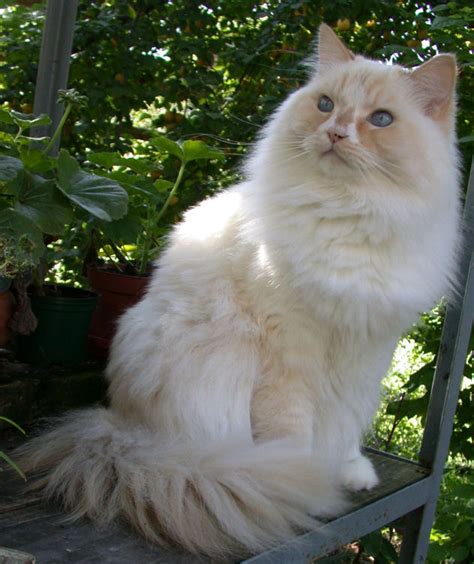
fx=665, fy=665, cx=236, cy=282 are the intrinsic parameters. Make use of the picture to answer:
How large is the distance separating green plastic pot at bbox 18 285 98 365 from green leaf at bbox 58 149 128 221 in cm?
38

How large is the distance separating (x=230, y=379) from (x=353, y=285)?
0.35 meters

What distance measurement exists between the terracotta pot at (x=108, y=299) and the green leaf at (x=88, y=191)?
0.44 metres

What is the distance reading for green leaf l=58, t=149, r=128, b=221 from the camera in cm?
168

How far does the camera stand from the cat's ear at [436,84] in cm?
156

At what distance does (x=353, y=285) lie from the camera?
1.48 metres

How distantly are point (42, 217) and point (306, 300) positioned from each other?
70 cm

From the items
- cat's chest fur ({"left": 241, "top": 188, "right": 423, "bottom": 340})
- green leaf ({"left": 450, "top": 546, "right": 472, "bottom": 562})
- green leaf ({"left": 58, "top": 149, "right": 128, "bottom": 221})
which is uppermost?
green leaf ({"left": 58, "top": 149, "right": 128, "bottom": 221})

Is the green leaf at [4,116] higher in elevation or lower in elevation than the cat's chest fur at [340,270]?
higher

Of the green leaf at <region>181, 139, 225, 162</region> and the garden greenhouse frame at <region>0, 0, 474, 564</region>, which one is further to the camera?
the green leaf at <region>181, 139, 225, 162</region>

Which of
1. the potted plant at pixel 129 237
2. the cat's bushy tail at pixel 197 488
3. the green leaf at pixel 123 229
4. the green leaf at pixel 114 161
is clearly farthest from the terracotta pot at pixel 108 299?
the cat's bushy tail at pixel 197 488

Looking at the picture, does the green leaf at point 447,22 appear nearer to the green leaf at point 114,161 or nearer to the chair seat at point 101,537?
the green leaf at point 114,161

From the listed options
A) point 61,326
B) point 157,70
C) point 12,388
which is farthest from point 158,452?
point 157,70

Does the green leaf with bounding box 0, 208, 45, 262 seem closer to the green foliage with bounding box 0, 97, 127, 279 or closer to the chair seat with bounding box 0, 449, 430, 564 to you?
the green foliage with bounding box 0, 97, 127, 279

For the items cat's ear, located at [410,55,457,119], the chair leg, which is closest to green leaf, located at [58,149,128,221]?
cat's ear, located at [410,55,457,119]
